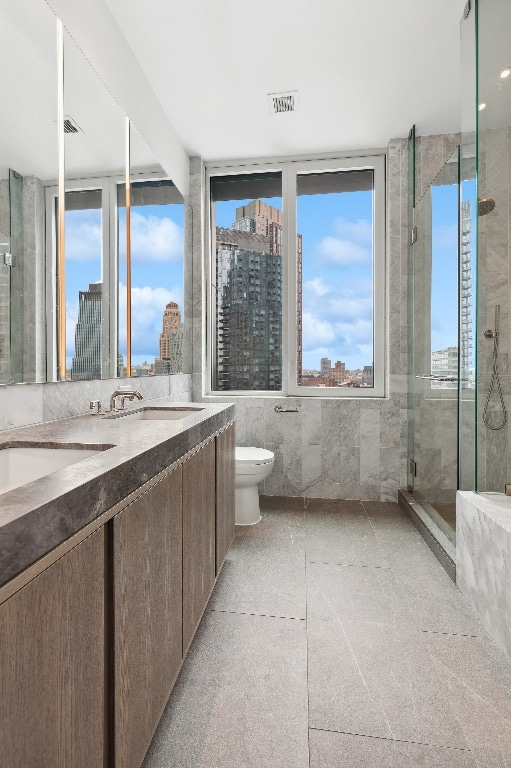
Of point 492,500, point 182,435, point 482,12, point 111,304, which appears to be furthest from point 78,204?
point 492,500

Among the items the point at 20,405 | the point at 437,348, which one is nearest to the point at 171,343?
the point at 20,405

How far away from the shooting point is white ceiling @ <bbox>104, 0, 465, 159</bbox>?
2.05m

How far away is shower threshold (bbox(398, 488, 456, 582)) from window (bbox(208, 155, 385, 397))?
85 cm

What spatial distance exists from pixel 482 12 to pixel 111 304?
6.72ft

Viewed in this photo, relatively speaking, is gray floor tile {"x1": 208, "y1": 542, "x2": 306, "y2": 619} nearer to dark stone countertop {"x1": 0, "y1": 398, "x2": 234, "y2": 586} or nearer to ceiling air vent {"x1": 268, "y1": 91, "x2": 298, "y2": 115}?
dark stone countertop {"x1": 0, "y1": 398, "x2": 234, "y2": 586}

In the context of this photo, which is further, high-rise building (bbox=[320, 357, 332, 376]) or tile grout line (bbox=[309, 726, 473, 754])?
high-rise building (bbox=[320, 357, 332, 376])

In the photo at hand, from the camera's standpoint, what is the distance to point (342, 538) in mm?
2607

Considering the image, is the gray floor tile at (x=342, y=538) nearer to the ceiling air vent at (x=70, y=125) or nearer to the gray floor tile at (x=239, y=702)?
the gray floor tile at (x=239, y=702)

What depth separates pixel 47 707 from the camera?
24.9 inches

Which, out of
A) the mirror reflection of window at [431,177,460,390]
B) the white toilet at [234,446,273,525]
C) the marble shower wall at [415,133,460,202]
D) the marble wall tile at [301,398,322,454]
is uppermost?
the marble shower wall at [415,133,460,202]

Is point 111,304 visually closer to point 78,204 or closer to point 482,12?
point 78,204

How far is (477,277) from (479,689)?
1555 millimetres

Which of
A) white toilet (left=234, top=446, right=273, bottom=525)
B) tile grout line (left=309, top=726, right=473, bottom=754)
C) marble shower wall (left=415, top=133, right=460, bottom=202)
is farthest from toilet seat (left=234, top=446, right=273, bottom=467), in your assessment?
marble shower wall (left=415, top=133, right=460, bottom=202)

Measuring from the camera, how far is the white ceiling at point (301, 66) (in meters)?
2.05
